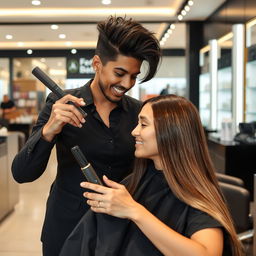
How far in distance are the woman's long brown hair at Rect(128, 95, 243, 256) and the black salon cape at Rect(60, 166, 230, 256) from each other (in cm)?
5

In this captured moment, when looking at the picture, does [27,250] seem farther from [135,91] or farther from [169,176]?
[135,91]

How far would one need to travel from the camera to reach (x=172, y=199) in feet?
3.41

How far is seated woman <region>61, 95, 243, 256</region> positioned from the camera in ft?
3.02

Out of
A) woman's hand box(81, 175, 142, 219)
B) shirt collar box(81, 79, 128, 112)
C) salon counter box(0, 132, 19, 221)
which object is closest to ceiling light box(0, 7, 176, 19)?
salon counter box(0, 132, 19, 221)

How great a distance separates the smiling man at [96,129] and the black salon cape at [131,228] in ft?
0.71

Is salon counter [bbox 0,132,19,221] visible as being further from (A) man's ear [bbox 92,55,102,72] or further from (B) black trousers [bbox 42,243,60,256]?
(A) man's ear [bbox 92,55,102,72]

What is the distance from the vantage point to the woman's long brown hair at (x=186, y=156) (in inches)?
38.4

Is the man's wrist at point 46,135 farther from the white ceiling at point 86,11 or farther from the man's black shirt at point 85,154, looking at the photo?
the white ceiling at point 86,11

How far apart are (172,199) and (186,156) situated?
0.13 m

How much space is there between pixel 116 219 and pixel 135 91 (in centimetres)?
1014

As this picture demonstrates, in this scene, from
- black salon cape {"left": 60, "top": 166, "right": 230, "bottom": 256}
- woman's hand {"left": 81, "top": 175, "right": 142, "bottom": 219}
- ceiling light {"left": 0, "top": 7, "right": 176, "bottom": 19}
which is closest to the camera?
woman's hand {"left": 81, "top": 175, "right": 142, "bottom": 219}

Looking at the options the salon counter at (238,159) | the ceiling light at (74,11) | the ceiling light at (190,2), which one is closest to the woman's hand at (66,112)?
the salon counter at (238,159)

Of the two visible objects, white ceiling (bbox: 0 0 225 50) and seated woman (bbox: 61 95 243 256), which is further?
white ceiling (bbox: 0 0 225 50)

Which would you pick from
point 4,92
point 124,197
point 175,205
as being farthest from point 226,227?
point 4,92
